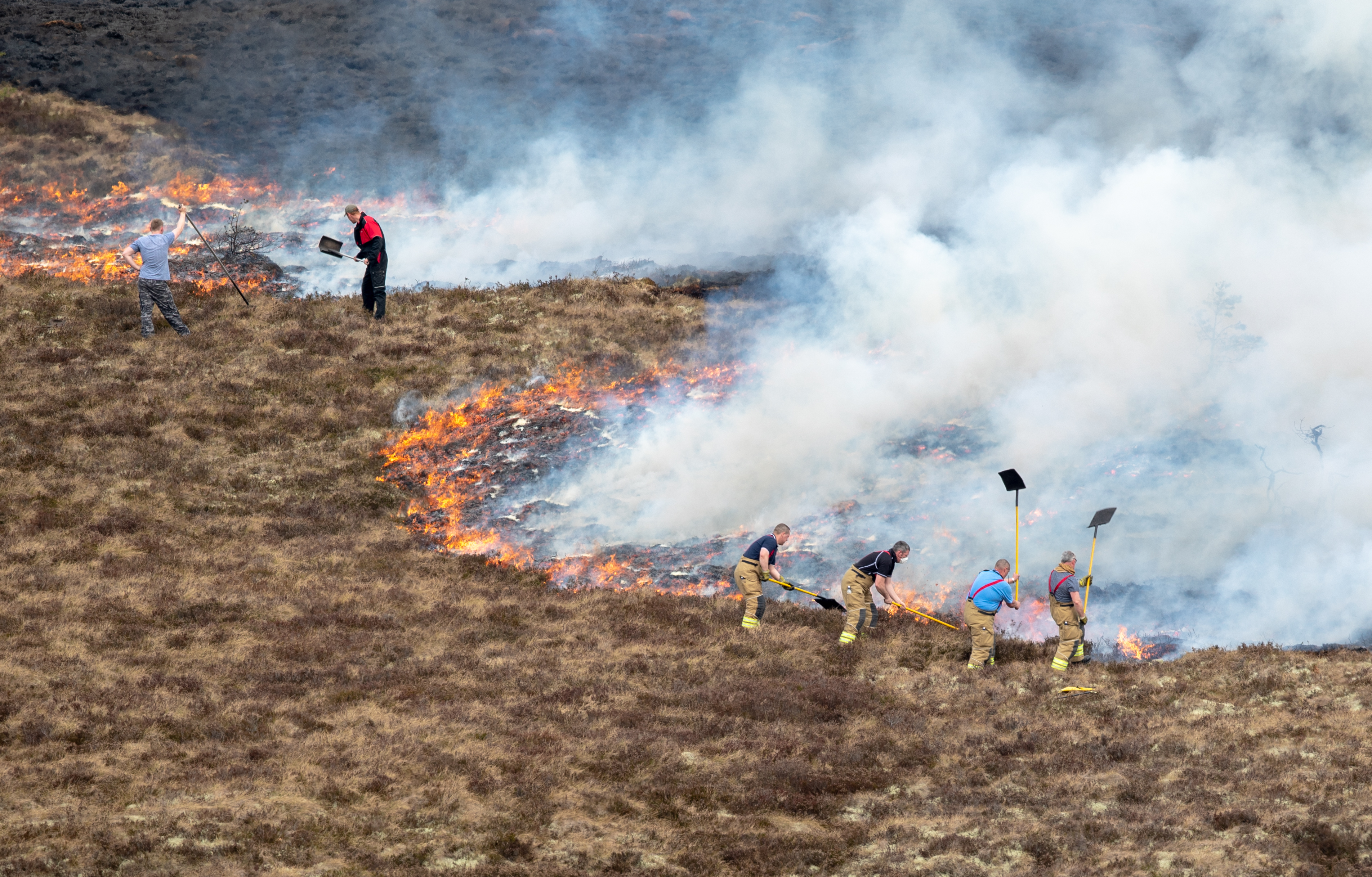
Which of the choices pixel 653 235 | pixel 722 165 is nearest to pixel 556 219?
pixel 653 235

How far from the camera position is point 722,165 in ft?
101

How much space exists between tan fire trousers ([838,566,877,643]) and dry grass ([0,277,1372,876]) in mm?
326

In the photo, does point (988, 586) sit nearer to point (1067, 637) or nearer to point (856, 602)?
point (1067, 637)

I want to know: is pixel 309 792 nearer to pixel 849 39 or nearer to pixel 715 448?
pixel 715 448

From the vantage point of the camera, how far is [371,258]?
77.3ft

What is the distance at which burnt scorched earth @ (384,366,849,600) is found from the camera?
56.8ft

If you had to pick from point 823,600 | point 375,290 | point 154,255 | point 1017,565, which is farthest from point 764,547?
point 154,255

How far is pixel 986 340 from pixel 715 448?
5828 millimetres

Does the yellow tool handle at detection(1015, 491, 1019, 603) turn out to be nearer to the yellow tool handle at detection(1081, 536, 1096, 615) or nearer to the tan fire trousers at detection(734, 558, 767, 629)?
the yellow tool handle at detection(1081, 536, 1096, 615)

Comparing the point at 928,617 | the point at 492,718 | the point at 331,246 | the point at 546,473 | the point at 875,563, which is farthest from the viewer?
the point at 331,246

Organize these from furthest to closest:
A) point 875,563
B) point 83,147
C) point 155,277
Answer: point 83,147 → point 155,277 → point 875,563

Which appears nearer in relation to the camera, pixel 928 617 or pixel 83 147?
pixel 928 617

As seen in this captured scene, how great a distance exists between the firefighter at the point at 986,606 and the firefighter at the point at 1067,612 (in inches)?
20.0

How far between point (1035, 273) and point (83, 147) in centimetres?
2335
